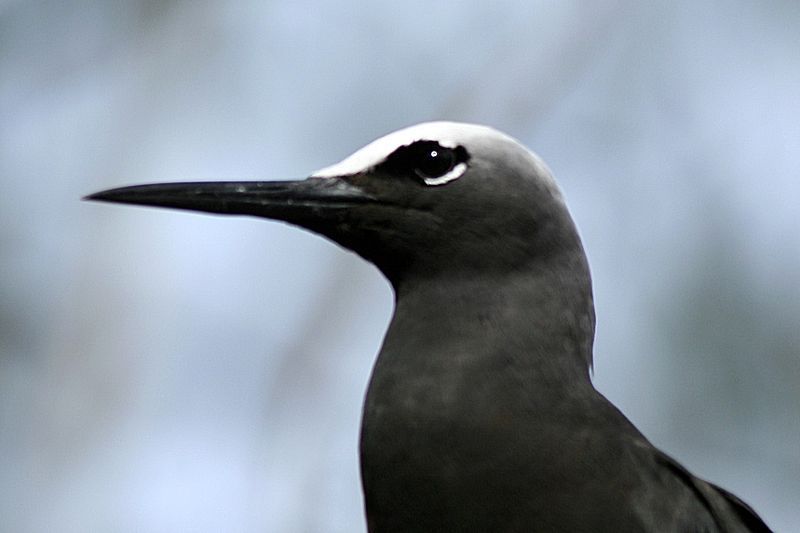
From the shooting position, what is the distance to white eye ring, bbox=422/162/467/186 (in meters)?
3.22

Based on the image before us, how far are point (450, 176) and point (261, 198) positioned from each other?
0.42 meters

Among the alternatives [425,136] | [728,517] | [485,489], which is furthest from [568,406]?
[425,136]

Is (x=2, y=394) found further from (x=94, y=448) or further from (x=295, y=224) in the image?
(x=295, y=224)

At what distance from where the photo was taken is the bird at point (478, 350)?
2867mm

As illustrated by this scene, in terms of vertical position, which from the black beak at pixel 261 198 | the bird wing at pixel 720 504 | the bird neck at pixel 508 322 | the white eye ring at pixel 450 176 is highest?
the white eye ring at pixel 450 176

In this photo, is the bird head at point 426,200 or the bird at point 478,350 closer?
the bird at point 478,350

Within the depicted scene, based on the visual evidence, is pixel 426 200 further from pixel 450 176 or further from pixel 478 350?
pixel 478 350

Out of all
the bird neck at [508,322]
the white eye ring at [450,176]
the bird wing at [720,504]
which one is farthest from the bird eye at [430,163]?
the bird wing at [720,504]

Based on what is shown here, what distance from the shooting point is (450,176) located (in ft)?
10.6

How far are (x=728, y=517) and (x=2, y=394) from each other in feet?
21.3

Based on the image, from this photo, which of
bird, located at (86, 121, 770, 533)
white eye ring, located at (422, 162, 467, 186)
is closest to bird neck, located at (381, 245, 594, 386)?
bird, located at (86, 121, 770, 533)

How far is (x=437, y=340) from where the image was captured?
120 inches

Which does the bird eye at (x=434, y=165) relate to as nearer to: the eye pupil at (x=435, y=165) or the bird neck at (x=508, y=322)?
the eye pupil at (x=435, y=165)

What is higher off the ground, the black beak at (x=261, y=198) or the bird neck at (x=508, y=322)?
the black beak at (x=261, y=198)
